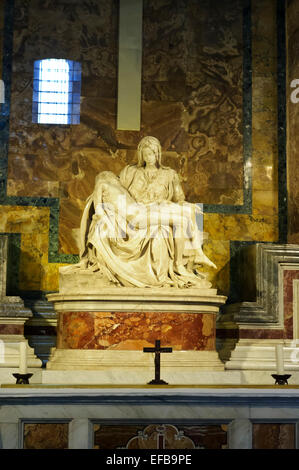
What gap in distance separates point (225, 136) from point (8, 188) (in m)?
3.01

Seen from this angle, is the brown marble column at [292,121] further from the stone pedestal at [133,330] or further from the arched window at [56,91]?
the arched window at [56,91]

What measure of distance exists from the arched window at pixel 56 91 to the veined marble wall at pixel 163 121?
4.5 inches

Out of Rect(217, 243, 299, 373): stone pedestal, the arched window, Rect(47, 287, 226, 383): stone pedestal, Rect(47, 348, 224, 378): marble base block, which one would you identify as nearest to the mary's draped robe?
Rect(47, 287, 226, 383): stone pedestal

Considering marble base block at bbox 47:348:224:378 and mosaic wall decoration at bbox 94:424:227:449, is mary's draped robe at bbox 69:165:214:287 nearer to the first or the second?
marble base block at bbox 47:348:224:378

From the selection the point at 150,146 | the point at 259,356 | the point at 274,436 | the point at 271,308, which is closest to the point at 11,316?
the point at 150,146

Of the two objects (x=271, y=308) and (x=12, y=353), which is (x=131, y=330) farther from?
(x=271, y=308)

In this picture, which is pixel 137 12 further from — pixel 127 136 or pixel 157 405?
pixel 157 405

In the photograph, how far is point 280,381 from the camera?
677 cm

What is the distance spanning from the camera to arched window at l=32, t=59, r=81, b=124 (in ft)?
36.2

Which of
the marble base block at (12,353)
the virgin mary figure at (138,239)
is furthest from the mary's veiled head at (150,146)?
the marble base block at (12,353)

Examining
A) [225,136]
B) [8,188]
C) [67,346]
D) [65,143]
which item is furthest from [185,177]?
[67,346]

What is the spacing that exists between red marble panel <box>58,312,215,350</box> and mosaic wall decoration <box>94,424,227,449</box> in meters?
3.00

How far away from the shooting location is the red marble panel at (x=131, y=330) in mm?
8375

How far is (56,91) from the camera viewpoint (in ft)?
36.7
